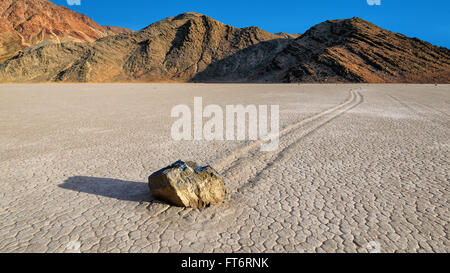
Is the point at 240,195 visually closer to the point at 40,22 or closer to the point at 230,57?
the point at 230,57

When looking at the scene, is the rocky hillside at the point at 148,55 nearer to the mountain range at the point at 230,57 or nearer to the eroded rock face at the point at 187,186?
the mountain range at the point at 230,57

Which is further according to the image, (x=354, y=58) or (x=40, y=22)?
(x=40, y=22)

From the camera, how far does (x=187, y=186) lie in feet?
11.2

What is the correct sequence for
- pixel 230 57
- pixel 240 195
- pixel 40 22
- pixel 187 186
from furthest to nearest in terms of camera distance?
pixel 40 22, pixel 230 57, pixel 240 195, pixel 187 186

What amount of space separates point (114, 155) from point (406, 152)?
603cm

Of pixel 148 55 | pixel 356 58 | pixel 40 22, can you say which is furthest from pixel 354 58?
pixel 40 22

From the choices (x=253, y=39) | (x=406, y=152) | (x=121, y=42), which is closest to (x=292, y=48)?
(x=253, y=39)

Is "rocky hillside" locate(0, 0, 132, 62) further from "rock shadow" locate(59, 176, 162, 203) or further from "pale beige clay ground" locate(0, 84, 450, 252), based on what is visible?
"rock shadow" locate(59, 176, 162, 203)

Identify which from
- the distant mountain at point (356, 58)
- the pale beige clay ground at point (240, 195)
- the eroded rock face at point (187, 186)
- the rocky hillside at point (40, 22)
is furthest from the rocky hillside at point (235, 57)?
the eroded rock face at point (187, 186)

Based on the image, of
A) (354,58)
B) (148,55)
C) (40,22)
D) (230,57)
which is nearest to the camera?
(354,58)

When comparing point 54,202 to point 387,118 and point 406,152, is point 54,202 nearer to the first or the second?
point 406,152

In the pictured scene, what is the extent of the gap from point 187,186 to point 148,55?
72.7 meters

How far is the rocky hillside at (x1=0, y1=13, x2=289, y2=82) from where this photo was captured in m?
64.7

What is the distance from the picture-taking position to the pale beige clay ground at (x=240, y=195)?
285 centimetres
